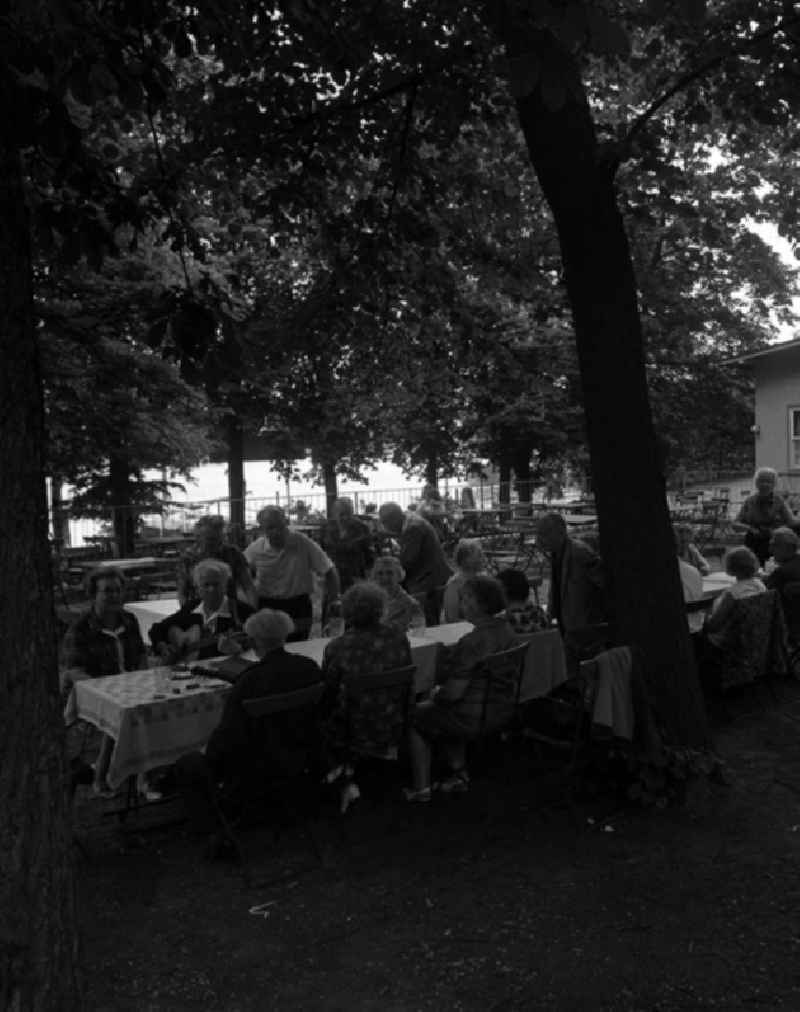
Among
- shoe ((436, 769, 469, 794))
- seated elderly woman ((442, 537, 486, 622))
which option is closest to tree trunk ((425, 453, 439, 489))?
seated elderly woman ((442, 537, 486, 622))

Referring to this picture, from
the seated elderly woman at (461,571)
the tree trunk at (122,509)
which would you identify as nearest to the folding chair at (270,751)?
the seated elderly woman at (461,571)

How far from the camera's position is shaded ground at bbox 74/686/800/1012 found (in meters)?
3.86

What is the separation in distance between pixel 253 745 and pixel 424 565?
419 centimetres

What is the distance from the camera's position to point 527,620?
6.79m

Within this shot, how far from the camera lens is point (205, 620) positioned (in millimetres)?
7023

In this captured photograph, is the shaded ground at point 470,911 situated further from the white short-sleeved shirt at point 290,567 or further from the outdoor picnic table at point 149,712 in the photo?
the white short-sleeved shirt at point 290,567

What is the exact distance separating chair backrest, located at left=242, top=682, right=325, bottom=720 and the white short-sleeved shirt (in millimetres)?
3175

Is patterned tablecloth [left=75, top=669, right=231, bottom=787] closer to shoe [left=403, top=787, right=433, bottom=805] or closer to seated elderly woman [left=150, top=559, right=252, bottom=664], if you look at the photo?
seated elderly woman [left=150, top=559, right=252, bottom=664]

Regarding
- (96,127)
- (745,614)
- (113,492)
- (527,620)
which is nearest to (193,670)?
(527,620)

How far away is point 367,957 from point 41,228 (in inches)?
126

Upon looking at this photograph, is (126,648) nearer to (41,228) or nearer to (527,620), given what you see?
(527,620)

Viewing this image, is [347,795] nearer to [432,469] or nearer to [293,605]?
[293,605]

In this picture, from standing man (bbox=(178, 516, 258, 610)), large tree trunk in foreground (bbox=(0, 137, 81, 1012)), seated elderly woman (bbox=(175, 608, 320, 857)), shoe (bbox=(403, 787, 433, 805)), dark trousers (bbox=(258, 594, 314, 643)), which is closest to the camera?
large tree trunk in foreground (bbox=(0, 137, 81, 1012))

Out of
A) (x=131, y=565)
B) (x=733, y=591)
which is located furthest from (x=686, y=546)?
(x=131, y=565)
